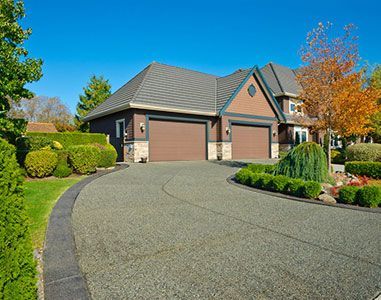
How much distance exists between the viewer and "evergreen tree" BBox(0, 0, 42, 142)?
28.2 ft

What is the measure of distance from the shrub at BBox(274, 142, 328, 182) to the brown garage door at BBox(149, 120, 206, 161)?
363 inches

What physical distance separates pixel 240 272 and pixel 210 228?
1.53m

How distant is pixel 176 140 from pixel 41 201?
11.7 metres

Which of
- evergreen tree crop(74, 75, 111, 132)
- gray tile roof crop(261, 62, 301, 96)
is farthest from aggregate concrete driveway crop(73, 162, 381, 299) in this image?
evergreen tree crop(74, 75, 111, 132)

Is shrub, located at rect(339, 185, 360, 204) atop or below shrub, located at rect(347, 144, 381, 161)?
below

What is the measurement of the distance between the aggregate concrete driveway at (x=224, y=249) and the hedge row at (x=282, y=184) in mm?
636

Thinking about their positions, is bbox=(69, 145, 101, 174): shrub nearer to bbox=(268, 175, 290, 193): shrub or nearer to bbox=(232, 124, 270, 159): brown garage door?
bbox=(268, 175, 290, 193): shrub

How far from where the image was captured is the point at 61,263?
10.2 ft

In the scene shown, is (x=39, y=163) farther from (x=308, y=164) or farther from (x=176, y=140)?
(x=308, y=164)

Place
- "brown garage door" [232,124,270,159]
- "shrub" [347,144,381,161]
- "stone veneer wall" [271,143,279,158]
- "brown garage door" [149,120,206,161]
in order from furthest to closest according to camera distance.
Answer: "stone veneer wall" [271,143,279,158] → "brown garage door" [232,124,270,159] → "brown garage door" [149,120,206,161] → "shrub" [347,144,381,161]

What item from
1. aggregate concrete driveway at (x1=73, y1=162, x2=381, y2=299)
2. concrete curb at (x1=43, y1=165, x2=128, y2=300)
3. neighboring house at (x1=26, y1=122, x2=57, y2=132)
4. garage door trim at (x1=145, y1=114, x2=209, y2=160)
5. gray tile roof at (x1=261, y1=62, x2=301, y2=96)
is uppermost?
gray tile roof at (x1=261, y1=62, x2=301, y2=96)

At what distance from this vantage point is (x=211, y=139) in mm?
18891

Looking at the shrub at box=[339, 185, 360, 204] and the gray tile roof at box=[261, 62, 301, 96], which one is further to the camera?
the gray tile roof at box=[261, 62, 301, 96]

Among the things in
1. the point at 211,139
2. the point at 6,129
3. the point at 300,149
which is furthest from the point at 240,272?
the point at 211,139
